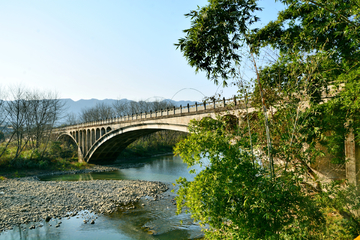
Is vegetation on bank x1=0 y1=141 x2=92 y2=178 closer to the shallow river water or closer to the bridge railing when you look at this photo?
the bridge railing

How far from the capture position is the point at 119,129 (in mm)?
32469

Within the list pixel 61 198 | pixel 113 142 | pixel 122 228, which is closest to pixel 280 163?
pixel 122 228

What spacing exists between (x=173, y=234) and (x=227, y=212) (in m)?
6.45

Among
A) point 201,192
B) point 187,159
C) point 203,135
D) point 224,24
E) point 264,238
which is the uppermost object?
point 224,24

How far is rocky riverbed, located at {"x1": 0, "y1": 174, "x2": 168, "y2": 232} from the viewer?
1291 centimetres

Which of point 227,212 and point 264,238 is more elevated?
point 227,212

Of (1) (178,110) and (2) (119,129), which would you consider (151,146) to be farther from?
(1) (178,110)

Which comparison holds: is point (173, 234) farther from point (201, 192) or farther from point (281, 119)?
point (281, 119)

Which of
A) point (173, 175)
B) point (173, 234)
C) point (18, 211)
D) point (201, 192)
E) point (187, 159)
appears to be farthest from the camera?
point (173, 175)

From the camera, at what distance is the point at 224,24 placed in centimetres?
756

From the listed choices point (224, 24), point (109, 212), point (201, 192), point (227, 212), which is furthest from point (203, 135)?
point (109, 212)

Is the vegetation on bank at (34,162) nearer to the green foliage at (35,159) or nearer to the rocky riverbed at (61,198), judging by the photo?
the green foliage at (35,159)

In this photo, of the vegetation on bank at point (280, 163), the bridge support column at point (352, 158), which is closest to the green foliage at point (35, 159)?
the vegetation on bank at point (280, 163)

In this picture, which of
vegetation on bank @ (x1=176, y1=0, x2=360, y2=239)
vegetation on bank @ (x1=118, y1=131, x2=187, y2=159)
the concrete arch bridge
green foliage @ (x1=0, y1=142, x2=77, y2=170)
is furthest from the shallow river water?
vegetation on bank @ (x1=118, y1=131, x2=187, y2=159)
